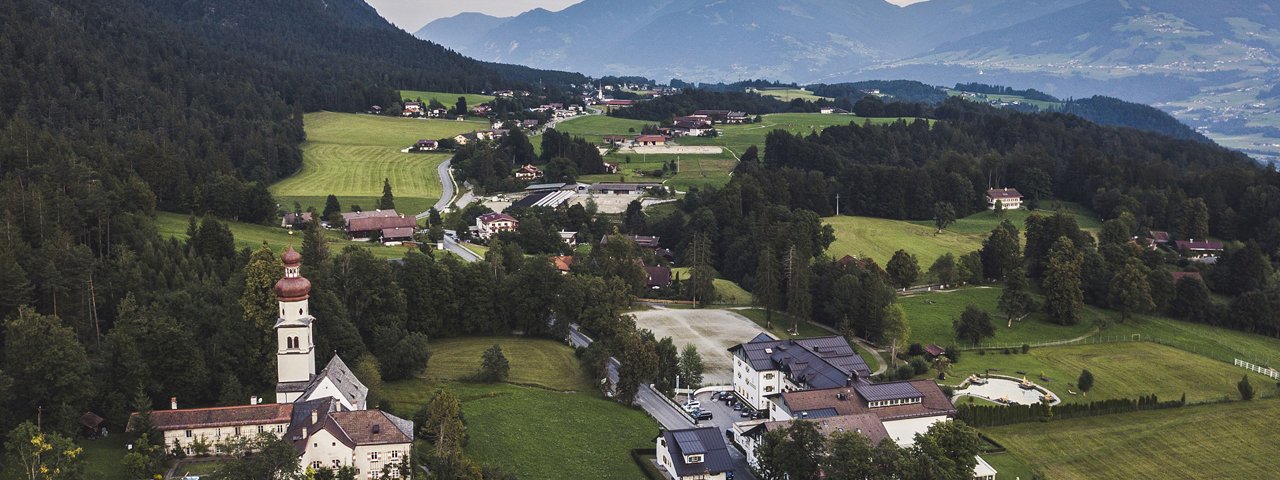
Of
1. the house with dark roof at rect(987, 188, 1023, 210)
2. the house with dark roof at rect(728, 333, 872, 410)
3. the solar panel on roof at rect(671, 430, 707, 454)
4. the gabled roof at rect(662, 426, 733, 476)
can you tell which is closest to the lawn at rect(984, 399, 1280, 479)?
the house with dark roof at rect(728, 333, 872, 410)

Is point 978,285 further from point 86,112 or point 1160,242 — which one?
point 86,112

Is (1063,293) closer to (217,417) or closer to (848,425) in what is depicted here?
(848,425)

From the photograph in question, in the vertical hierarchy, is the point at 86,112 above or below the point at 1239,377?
above

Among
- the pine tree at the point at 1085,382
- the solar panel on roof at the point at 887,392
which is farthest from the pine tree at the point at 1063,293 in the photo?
the solar panel on roof at the point at 887,392

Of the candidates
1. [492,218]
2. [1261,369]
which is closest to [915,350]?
[1261,369]

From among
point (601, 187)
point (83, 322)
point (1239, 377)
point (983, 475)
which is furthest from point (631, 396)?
point (601, 187)
